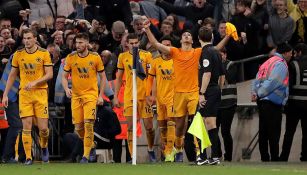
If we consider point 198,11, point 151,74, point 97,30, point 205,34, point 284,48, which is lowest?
point 151,74

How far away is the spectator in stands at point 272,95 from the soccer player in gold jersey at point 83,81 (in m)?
3.45

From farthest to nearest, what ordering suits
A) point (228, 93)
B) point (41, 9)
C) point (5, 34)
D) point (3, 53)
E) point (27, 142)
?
point (41, 9)
point (5, 34)
point (3, 53)
point (228, 93)
point (27, 142)

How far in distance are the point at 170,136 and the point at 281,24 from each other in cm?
453

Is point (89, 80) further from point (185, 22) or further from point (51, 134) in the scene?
point (185, 22)

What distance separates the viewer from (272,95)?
2402cm

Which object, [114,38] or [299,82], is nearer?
[299,82]

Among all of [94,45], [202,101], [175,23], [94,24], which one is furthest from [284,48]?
[94,24]

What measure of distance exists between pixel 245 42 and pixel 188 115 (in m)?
3.98

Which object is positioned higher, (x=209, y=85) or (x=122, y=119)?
(x=209, y=85)

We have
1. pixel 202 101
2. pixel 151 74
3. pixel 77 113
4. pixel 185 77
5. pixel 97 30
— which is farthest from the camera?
pixel 97 30

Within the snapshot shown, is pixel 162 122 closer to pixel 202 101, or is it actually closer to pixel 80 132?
pixel 80 132

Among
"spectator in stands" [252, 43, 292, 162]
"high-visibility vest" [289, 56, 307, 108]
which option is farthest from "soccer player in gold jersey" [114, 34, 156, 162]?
"high-visibility vest" [289, 56, 307, 108]

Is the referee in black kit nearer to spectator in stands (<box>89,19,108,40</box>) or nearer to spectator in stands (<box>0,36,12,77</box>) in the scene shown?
spectator in stands (<box>0,36,12,77</box>)

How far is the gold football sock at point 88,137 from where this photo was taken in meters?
23.0
